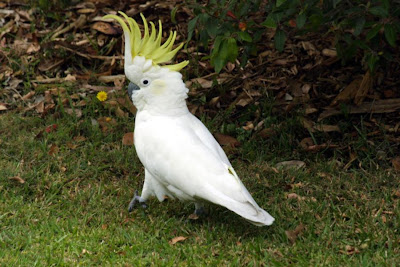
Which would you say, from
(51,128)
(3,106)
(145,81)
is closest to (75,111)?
(51,128)

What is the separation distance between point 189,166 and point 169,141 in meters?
0.21

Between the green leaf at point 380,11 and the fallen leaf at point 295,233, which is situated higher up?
the green leaf at point 380,11

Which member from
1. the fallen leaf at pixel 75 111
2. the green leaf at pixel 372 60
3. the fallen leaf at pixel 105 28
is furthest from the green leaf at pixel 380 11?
the fallen leaf at pixel 105 28

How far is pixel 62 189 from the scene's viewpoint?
4.04 metres

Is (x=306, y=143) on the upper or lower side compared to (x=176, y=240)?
lower

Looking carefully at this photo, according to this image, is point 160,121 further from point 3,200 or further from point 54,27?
point 54,27

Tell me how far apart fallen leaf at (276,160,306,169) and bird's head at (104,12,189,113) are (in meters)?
0.97

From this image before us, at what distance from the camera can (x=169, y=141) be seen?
3494mm

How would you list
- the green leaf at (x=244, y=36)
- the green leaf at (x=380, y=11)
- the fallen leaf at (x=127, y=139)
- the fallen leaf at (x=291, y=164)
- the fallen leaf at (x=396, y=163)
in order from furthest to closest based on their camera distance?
the fallen leaf at (x=127, y=139) → the fallen leaf at (x=291, y=164) → the fallen leaf at (x=396, y=163) → the green leaf at (x=244, y=36) → the green leaf at (x=380, y=11)

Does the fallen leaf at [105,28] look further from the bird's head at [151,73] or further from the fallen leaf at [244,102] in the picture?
the bird's head at [151,73]

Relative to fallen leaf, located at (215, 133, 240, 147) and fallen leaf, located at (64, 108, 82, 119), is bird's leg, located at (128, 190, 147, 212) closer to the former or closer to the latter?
fallen leaf, located at (215, 133, 240, 147)

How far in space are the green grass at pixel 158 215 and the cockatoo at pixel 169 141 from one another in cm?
21

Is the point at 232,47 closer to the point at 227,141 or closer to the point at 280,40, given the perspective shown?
the point at 280,40

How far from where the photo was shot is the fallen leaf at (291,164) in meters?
4.31
